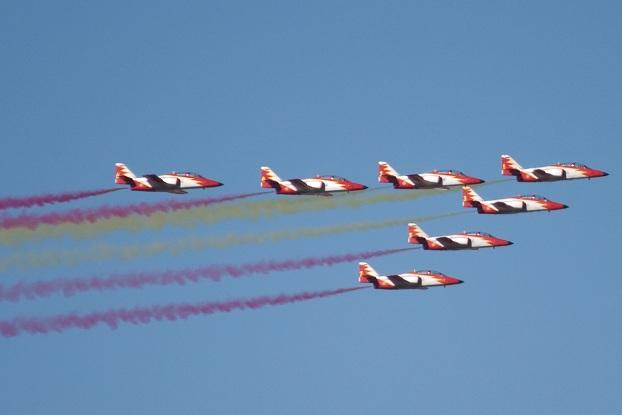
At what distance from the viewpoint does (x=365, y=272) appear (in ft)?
408

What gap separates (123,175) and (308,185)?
48.2 feet

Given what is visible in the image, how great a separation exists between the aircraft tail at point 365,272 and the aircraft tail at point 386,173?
8.75 m

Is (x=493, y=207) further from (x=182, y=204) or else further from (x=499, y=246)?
(x=182, y=204)

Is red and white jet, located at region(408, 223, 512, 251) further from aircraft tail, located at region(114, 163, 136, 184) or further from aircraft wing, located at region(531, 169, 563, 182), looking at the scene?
aircraft tail, located at region(114, 163, 136, 184)

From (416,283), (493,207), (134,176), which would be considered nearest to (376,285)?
(416,283)

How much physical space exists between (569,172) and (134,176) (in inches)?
1437

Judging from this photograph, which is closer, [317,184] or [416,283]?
[317,184]

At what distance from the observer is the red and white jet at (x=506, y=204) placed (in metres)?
120

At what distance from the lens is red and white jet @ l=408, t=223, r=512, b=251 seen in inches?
4796

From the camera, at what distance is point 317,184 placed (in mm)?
115938

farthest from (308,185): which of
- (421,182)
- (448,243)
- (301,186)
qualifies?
(448,243)

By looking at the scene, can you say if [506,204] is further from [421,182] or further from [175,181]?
[175,181]

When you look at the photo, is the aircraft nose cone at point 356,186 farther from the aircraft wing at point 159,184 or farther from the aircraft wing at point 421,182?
the aircraft wing at point 159,184

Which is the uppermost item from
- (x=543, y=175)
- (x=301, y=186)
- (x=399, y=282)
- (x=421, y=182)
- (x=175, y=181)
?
(x=543, y=175)
